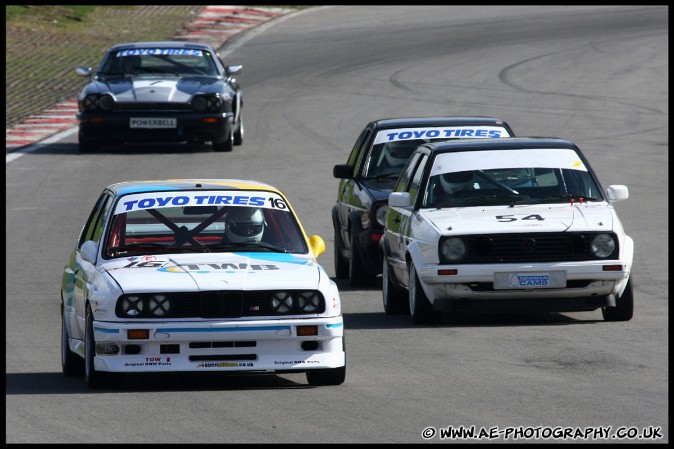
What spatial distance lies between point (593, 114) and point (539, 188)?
15730 mm

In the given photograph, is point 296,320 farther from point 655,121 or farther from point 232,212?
point 655,121

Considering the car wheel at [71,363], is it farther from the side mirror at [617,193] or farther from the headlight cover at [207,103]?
the headlight cover at [207,103]

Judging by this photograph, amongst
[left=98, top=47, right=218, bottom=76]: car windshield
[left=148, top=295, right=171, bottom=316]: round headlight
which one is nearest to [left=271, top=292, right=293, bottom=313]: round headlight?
[left=148, top=295, right=171, bottom=316]: round headlight

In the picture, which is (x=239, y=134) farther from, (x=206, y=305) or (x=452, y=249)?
(x=206, y=305)

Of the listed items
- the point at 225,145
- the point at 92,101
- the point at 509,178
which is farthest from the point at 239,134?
the point at 509,178

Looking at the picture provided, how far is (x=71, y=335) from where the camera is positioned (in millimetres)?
9953

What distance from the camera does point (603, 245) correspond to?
39.7 ft

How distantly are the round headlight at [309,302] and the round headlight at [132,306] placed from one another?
37.4 inches

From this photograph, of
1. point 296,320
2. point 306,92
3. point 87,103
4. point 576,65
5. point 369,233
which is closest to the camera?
point 296,320

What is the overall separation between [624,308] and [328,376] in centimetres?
365

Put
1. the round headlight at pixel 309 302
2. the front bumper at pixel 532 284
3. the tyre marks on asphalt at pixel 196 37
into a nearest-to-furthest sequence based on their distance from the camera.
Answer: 1. the round headlight at pixel 309 302
2. the front bumper at pixel 532 284
3. the tyre marks on asphalt at pixel 196 37

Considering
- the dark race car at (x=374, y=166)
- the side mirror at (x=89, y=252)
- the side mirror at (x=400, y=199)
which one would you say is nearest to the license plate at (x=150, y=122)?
the dark race car at (x=374, y=166)

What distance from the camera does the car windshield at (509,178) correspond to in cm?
1280

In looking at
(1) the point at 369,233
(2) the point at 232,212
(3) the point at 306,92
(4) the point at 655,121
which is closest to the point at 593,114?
(4) the point at 655,121
